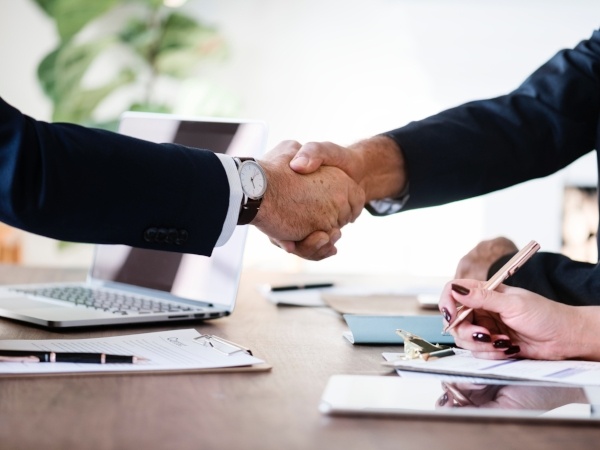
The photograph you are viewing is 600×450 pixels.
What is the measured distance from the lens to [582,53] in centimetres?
152

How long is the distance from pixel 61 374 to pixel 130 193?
242mm

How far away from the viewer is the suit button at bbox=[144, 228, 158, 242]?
98cm

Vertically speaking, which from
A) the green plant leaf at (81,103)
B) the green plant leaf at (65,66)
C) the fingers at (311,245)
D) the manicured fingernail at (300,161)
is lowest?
the fingers at (311,245)

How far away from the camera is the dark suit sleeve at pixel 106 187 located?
0.88m

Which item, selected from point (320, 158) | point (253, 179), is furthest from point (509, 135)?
point (253, 179)

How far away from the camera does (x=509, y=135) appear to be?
150cm

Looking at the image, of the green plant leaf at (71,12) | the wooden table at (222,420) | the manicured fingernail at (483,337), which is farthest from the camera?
the green plant leaf at (71,12)

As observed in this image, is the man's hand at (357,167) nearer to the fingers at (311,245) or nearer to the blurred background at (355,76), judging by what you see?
the fingers at (311,245)

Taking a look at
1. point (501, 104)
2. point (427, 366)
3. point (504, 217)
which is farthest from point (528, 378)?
point (504, 217)

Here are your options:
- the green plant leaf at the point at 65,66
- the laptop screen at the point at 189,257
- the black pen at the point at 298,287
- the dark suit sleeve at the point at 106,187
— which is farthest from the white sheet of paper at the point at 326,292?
the green plant leaf at the point at 65,66

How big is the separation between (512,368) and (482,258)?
511 millimetres

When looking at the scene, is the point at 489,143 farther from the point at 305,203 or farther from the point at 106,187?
the point at 106,187

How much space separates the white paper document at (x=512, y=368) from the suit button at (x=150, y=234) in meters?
0.30

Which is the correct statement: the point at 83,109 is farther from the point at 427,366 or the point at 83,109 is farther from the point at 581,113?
the point at 427,366
